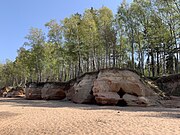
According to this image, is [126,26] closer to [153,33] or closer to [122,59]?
[153,33]

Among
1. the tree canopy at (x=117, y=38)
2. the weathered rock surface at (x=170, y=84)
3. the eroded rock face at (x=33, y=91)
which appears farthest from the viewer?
the eroded rock face at (x=33, y=91)

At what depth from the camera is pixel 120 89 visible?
26.0 m

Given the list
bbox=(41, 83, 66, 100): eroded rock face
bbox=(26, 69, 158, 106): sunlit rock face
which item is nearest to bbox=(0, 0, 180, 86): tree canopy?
bbox=(41, 83, 66, 100): eroded rock face

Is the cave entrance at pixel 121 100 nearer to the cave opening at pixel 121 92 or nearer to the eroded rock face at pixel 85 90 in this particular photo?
the cave opening at pixel 121 92

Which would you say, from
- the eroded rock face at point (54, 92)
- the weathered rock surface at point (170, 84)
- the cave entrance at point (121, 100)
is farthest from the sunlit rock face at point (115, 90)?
the eroded rock face at point (54, 92)

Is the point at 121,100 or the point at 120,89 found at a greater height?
the point at 120,89

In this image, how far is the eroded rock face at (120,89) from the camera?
2495 cm

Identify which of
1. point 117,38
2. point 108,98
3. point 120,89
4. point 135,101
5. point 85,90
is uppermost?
point 117,38

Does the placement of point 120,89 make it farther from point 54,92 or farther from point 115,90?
point 54,92

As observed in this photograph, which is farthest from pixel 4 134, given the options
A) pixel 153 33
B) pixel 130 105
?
pixel 153 33

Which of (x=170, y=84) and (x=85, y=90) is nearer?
(x=170, y=84)

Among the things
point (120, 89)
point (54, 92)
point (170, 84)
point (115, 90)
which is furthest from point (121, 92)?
point (54, 92)

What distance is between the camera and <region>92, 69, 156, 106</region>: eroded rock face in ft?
81.9

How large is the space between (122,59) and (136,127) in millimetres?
44138
